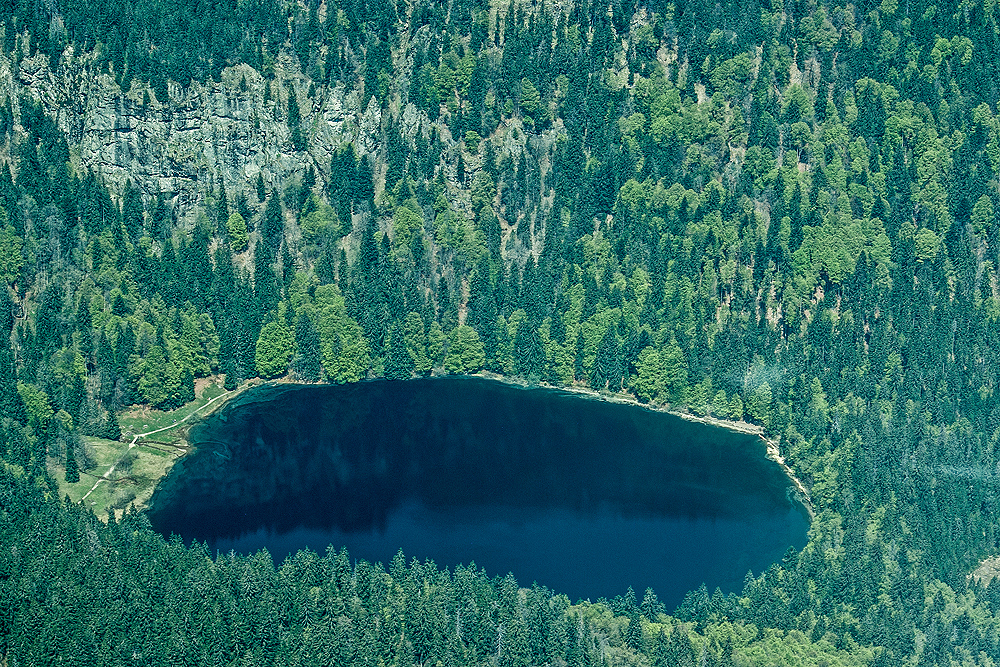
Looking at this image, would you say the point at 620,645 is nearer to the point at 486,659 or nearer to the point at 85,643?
the point at 486,659

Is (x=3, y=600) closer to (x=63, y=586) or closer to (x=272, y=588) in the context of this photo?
(x=63, y=586)

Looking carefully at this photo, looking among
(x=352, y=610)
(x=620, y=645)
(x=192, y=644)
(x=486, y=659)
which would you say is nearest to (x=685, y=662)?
(x=620, y=645)

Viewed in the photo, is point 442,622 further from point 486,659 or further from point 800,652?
point 800,652

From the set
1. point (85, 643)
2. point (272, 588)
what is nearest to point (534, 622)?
point (272, 588)

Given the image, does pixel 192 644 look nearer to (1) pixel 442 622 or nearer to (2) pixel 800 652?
(1) pixel 442 622

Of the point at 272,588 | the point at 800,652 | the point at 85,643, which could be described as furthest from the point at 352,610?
the point at 800,652
